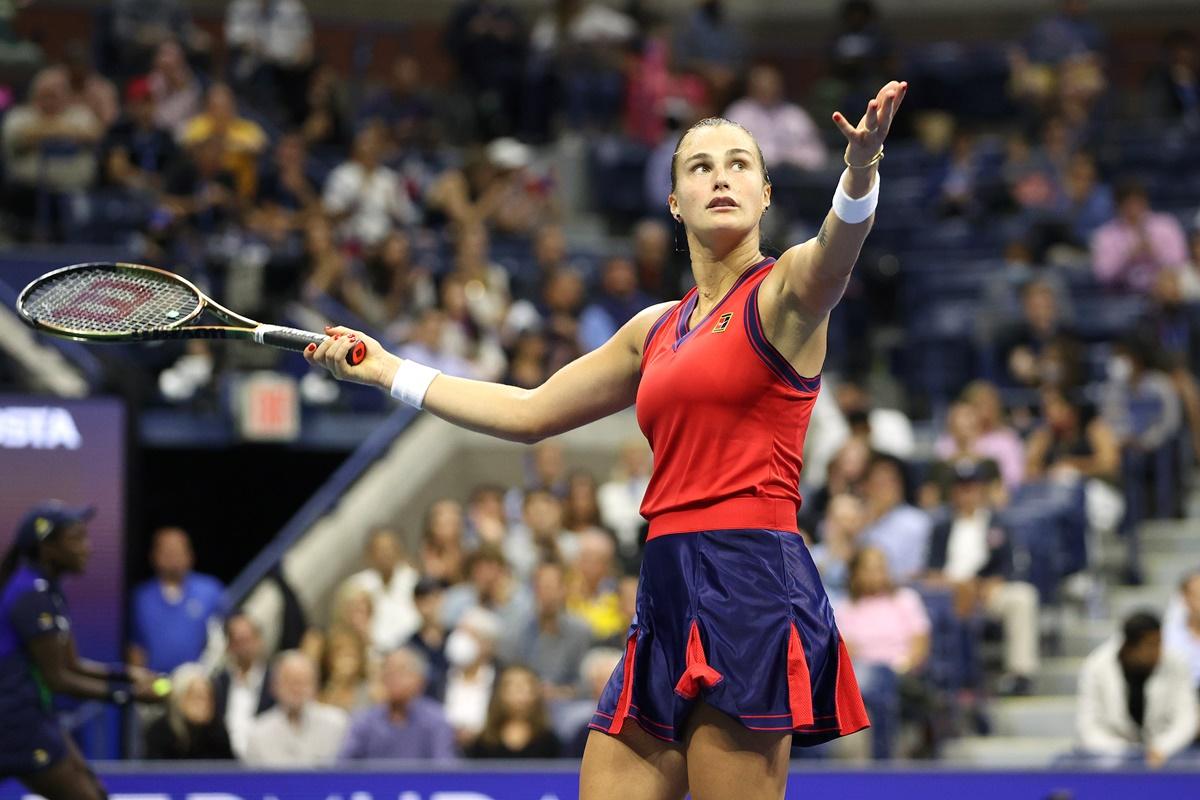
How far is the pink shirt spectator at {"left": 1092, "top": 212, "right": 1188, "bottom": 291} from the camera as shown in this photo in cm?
1369

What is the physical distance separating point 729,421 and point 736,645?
0.45m

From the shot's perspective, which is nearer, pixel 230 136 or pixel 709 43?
pixel 230 136

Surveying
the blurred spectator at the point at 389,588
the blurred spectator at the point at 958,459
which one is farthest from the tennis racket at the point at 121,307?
the blurred spectator at the point at 958,459

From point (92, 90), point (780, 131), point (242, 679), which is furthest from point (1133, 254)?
point (92, 90)

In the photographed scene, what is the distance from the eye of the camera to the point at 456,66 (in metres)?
17.1

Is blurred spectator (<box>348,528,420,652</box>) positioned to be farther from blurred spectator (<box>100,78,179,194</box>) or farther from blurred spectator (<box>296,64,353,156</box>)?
blurred spectator (<box>296,64,353,156</box>)

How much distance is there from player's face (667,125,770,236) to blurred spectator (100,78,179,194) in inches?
401

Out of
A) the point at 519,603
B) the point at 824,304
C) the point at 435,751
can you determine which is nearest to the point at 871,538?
the point at 519,603

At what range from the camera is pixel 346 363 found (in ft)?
15.1

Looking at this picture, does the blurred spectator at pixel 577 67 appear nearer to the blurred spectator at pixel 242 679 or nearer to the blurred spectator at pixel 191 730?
the blurred spectator at pixel 242 679

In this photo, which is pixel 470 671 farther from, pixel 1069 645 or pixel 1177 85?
pixel 1177 85

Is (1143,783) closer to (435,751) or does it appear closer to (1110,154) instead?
(435,751)

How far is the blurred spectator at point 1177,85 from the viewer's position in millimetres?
16703

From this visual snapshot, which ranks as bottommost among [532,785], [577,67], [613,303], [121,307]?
[532,785]
